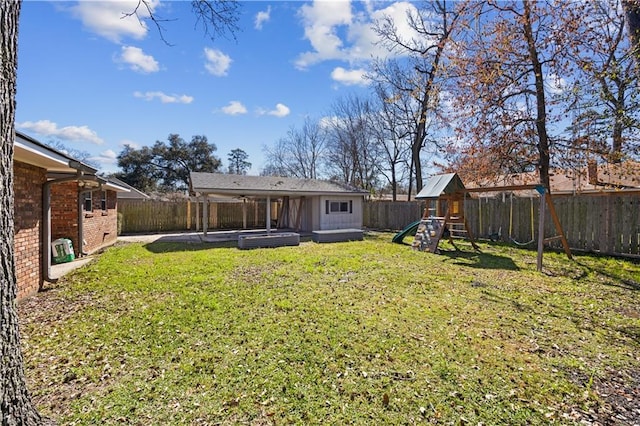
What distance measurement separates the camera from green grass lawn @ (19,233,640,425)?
8.05 ft

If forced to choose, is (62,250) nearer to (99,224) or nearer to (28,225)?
(99,224)

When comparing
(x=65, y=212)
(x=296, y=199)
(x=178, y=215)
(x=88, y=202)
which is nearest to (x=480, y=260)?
(x=296, y=199)

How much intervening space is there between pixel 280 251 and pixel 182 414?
765 cm

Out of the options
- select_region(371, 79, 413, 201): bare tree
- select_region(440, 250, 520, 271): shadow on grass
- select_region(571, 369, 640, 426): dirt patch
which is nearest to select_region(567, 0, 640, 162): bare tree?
select_region(440, 250, 520, 271): shadow on grass

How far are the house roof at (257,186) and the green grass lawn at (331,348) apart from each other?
686 cm

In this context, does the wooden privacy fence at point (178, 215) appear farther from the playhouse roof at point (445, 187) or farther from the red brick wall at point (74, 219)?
the playhouse roof at point (445, 187)

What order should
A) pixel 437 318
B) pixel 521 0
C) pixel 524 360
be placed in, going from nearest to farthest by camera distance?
pixel 524 360 → pixel 437 318 → pixel 521 0

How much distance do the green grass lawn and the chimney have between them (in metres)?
5.02

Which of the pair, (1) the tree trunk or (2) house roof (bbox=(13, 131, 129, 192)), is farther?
(1) the tree trunk

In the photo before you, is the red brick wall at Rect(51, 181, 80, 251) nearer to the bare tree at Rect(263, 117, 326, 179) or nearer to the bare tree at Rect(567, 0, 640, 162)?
the bare tree at Rect(567, 0, 640, 162)

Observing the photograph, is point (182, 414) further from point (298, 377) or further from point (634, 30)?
point (634, 30)

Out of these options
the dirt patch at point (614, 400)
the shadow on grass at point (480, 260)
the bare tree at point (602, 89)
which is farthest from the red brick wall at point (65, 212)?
the bare tree at point (602, 89)

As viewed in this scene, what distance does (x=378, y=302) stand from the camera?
4.90 meters

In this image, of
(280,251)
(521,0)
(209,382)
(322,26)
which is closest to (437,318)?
(209,382)
